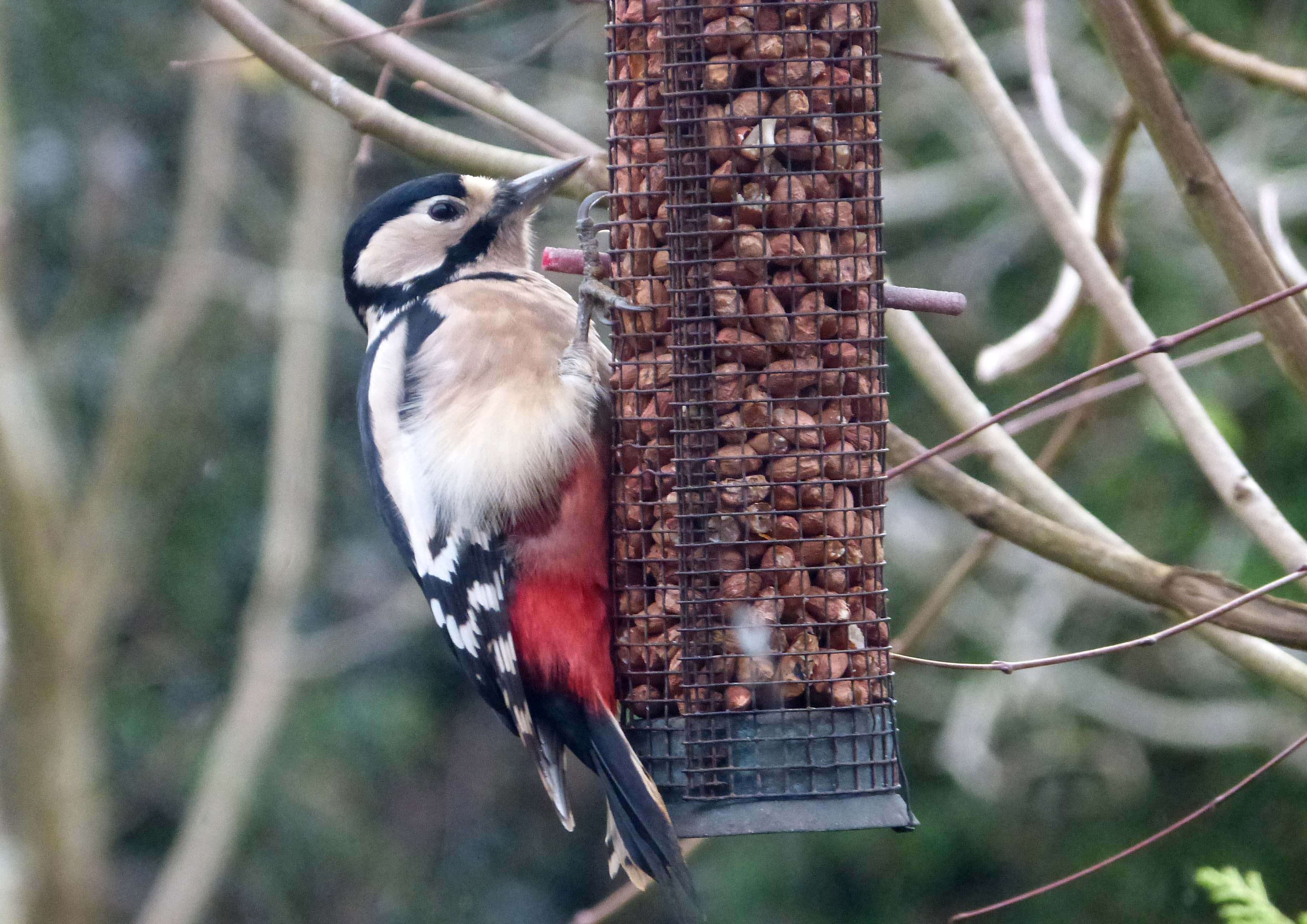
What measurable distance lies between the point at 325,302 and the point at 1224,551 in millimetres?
4798

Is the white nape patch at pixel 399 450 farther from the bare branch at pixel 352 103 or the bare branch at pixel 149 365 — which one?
the bare branch at pixel 149 365

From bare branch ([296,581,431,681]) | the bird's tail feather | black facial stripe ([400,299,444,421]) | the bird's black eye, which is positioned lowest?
the bird's tail feather

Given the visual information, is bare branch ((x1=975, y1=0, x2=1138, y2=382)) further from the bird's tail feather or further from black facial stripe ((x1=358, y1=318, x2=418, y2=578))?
black facial stripe ((x1=358, y1=318, x2=418, y2=578))

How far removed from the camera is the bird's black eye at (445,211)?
3.32m

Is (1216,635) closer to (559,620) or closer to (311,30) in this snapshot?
(559,620)

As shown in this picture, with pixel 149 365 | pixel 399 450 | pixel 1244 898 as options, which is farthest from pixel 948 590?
pixel 149 365

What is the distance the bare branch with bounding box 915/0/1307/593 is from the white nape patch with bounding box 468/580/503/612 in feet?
4.04

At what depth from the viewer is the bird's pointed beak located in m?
2.90

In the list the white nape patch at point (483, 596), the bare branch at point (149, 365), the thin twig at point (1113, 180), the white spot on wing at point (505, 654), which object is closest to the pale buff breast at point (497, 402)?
the white nape patch at point (483, 596)

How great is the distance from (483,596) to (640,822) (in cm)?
62

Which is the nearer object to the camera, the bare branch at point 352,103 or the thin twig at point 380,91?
the bare branch at point 352,103

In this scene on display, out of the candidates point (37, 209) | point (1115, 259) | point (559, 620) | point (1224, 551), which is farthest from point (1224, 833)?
point (37, 209)

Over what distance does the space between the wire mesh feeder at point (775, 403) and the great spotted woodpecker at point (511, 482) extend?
0.22 m

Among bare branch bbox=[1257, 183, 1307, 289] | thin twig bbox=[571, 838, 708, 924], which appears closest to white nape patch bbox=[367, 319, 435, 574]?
thin twig bbox=[571, 838, 708, 924]
